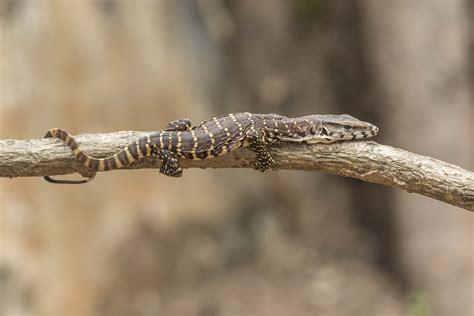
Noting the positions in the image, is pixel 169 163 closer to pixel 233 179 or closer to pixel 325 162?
pixel 325 162

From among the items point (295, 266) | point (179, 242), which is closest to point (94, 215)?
point (179, 242)

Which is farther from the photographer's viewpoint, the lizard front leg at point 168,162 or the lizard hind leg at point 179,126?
the lizard hind leg at point 179,126

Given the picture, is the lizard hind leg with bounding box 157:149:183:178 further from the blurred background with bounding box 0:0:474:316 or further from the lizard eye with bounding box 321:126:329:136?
the blurred background with bounding box 0:0:474:316

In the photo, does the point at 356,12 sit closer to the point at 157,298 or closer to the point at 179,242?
the point at 179,242

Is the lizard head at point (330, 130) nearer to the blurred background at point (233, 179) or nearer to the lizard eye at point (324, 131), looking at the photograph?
the lizard eye at point (324, 131)

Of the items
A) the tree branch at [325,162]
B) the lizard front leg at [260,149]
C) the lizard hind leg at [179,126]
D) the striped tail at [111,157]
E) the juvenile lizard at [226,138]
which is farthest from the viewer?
the lizard hind leg at [179,126]

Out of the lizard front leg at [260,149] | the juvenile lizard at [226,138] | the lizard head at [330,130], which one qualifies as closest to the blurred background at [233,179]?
the lizard head at [330,130]
